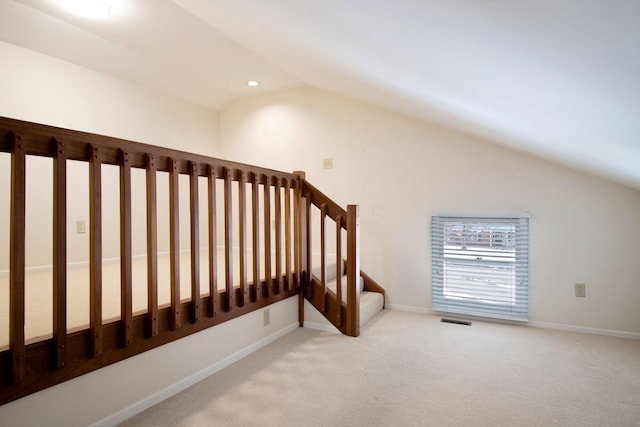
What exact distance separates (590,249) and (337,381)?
237 centimetres

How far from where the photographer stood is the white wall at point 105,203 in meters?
1.50

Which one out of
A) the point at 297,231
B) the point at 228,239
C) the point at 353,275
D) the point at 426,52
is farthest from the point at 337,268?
the point at 426,52

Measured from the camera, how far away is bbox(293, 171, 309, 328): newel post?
9.64 feet

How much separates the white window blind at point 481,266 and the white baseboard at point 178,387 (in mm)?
1674

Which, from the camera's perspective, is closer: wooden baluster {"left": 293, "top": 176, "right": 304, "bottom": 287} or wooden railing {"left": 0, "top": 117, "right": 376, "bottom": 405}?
wooden railing {"left": 0, "top": 117, "right": 376, "bottom": 405}

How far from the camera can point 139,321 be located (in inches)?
68.2

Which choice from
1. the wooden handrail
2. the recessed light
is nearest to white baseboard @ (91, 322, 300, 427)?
the wooden handrail

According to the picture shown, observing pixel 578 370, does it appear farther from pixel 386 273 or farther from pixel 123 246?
pixel 123 246

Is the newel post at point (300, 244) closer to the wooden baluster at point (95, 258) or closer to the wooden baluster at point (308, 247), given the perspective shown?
the wooden baluster at point (308, 247)

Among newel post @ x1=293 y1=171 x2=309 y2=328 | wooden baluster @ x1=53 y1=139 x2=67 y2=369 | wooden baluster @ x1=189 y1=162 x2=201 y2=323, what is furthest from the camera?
newel post @ x1=293 y1=171 x2=309 y2=328

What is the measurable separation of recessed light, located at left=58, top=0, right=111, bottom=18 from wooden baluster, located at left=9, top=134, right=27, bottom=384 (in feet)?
5.05

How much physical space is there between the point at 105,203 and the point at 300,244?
2.06 meters

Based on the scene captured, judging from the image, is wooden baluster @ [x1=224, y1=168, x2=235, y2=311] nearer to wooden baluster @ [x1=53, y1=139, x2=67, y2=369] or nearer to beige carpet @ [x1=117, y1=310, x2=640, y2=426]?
beige carpet @ [x1=117, y1=310, x2=640, y2=426]

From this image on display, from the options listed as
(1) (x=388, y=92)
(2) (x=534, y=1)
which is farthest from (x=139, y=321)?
(1) (x=388, y=92)
